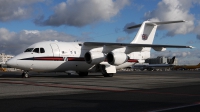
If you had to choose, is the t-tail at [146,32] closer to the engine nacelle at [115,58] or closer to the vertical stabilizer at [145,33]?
the vertical stabilizer at [145,33]

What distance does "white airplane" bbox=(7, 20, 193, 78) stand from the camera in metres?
24.2

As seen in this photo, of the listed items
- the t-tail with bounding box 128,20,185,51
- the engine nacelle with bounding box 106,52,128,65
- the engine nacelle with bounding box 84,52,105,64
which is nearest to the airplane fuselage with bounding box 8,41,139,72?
the engine nacelle with bounding box 84,52,105,64

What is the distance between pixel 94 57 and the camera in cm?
2538

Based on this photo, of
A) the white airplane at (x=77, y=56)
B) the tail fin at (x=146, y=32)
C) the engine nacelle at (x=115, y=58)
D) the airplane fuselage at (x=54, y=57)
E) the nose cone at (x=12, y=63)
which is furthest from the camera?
the tail fin at (x=146, y=32)

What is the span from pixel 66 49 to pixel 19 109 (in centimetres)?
1849

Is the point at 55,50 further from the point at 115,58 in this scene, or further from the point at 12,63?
the point at 115,58

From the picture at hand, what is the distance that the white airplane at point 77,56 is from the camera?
954 inches

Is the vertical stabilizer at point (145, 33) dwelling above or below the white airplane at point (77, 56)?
above

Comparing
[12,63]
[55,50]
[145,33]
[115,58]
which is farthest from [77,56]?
[145,33]

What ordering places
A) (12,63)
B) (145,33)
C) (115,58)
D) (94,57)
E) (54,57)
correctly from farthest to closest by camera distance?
1. (145,33)
2. (115,58)
3. (94,57)
4. (54,57)
5. (12,63)

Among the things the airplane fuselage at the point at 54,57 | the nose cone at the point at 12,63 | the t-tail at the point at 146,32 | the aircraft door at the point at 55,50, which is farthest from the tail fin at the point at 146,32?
the nose cone at the point at 12,63

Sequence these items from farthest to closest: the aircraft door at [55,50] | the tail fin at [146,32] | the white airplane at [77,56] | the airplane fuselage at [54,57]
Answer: the tail fin at [146,32], the aircraft door at [55,50], the white airplane at [77,56], the airplane fuselage at [54,57]

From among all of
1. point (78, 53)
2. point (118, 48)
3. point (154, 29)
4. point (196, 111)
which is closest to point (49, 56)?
point (78, 53)

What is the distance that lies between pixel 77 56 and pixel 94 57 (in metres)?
2.08
